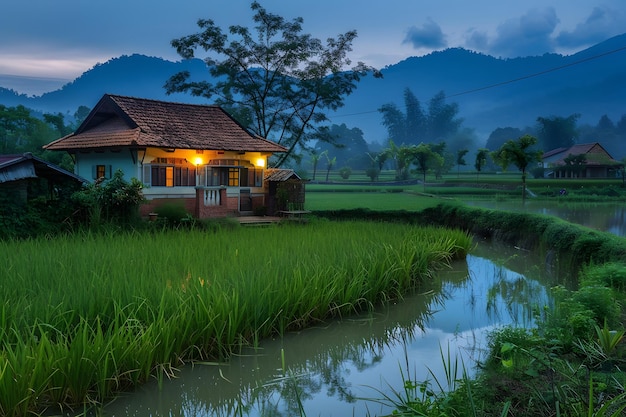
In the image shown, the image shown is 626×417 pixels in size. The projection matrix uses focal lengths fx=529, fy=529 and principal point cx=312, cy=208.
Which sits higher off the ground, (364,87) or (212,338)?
(364,87)

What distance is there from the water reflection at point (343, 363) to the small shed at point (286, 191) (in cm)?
857

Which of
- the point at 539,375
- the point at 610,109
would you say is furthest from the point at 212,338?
the point at 610,109

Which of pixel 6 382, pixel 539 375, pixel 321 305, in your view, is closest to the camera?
pixel 6 382

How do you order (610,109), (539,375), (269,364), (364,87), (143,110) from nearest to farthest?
(539,375) → (269,364) → (143,110) → (610,109) → (364,87)

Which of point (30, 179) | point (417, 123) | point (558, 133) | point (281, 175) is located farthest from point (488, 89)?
point (30, 179)

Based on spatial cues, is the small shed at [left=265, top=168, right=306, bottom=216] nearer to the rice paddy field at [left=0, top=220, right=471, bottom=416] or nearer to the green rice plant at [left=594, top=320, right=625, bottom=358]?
the rice paddy field at [left=0, top=220, right=471, bottom=416]

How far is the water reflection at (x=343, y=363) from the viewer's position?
459 centimetres

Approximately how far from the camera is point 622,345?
4914 mm

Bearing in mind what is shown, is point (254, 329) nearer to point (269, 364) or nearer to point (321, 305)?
point (269, 364)

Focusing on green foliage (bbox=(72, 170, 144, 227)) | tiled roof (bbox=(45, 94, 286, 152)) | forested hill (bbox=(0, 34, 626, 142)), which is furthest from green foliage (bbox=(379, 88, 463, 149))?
green foliage (bbox=(72, 170, 144, 227))

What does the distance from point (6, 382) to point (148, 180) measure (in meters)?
11.7

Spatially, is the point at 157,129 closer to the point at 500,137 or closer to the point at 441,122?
the point at 500,137

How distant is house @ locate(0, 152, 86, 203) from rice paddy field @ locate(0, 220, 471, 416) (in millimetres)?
2143

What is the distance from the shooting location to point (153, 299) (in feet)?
18.8
